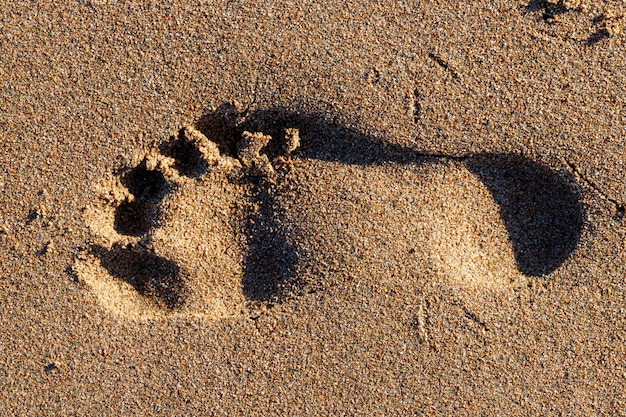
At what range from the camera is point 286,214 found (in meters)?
2.15

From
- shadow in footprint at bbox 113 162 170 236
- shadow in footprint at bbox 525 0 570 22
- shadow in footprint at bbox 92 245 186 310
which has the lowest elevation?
shadow in footprint at bbox 92 245 186 310

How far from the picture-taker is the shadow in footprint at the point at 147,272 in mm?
2150

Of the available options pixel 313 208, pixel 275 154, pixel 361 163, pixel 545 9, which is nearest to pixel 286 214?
pixel 313 208

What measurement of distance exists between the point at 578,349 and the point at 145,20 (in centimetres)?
199

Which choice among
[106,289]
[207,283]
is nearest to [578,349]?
[207,283]

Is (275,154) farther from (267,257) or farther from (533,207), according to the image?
(533,207)

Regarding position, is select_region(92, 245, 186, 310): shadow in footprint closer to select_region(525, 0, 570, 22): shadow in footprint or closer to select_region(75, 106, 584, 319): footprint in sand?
select_region(75, 106, 584, 319): footprint in sand

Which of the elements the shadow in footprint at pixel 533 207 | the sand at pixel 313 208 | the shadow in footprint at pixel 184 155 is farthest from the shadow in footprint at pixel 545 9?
the shadow in footprint at pixel 184 155

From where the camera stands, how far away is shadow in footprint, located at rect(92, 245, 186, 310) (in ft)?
7.06

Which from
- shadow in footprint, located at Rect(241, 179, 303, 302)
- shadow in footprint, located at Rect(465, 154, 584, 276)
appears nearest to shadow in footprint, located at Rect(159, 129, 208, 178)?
shadow in footprint, located at Rect(241, 179, 303, 302)

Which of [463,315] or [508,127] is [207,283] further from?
[508,127]

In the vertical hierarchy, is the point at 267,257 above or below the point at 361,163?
below

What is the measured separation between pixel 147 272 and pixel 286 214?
56 centimetres

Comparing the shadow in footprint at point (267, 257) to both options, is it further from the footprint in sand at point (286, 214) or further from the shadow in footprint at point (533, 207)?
the shadow in footprint at point (533, 207)
